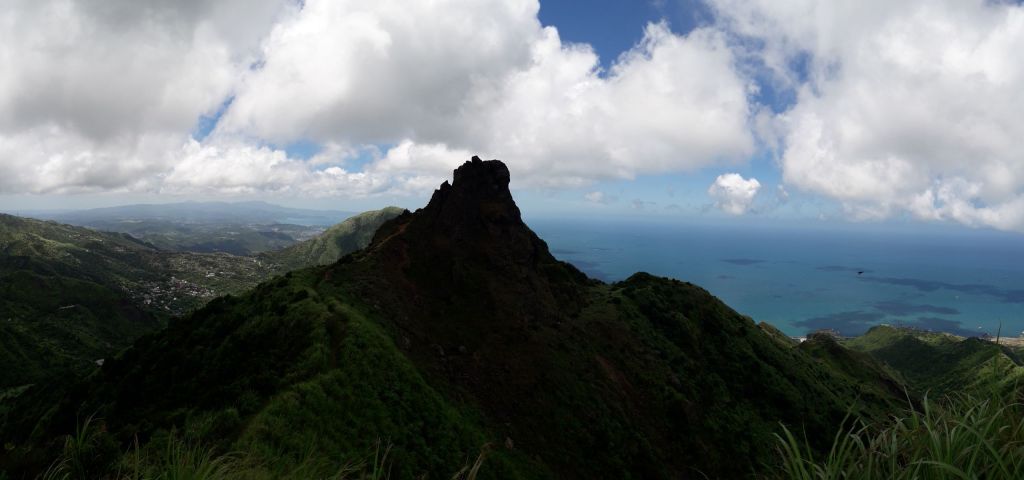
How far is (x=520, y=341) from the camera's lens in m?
48.9

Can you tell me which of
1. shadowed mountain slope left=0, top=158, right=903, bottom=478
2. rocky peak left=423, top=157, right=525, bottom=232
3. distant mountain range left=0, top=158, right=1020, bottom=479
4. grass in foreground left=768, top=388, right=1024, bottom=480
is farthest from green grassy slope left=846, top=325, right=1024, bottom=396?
grass in foreground left=768, top=388, right=1024, bottom=480

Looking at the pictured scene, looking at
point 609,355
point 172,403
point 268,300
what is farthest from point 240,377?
point 609,355

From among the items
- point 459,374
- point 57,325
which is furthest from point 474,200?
point 57,325

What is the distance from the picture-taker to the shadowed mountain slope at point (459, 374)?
2917cm

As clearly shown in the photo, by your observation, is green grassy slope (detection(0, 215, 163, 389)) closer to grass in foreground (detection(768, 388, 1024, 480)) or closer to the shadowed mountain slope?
the shadowed mountain slope

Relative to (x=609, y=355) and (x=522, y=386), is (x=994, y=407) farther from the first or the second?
(x=609, y=355)

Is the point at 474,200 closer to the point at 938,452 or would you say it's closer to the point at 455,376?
the point at 455,376

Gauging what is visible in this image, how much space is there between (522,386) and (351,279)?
829 inches

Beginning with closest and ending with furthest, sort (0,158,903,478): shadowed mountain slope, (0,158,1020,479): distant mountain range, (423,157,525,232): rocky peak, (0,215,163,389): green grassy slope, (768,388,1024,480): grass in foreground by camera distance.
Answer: (768,388,1024,480): grass in foreground
(0,158,1020,479): distant mountain range
(0,158,903,478): shadowed mountain slope
(423,157,525,232): rocky peak
(0,215,163,389): green grassy slope

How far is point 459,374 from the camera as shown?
140 ft

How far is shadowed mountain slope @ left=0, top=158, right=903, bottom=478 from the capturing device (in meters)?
29.2

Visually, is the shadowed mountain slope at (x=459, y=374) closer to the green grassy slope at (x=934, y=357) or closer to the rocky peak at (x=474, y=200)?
the rocky peak at (x=474, y=200)

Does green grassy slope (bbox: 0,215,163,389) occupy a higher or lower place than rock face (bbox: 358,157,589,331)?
lower

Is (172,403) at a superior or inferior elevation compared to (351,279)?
inferior
